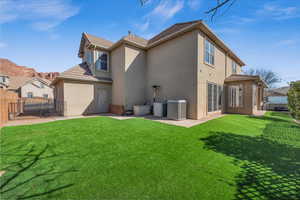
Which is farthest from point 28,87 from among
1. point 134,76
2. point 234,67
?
point 234,67

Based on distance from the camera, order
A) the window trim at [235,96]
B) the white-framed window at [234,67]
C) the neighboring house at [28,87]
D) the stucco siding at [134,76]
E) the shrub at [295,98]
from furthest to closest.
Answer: the neighboring house at [28,87] → the white-framed window at [234,67] → the window trim at [235,96] → the stucco siding at [134,76] → the shrub at [295,98]

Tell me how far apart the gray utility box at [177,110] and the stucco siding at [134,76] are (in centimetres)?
367

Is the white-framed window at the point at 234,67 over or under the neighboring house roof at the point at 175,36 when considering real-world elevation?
under

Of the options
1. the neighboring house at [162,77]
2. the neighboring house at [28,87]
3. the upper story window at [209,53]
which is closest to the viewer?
the neighboring house at [162,77]

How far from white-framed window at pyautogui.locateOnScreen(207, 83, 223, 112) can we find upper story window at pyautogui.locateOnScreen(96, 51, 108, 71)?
30.8ft

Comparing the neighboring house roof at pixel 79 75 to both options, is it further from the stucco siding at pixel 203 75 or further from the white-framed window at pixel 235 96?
the white-framed window at pixel 235 96

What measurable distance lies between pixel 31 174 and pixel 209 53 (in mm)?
10948

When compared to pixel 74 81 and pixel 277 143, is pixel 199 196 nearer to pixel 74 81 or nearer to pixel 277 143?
pixel 277 143

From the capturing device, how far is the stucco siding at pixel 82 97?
9.45 meters

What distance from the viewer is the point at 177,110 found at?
7.57 metres

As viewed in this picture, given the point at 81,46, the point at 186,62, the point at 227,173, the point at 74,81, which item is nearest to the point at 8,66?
the point at 81,46

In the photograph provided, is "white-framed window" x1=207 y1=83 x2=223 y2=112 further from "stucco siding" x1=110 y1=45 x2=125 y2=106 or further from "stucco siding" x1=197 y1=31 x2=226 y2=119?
"stucco siding" x1=110 y1=45 x2=125 y2=106

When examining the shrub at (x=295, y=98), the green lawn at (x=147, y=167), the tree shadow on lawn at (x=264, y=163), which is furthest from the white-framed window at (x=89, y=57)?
the shrub at (x=295, y=98)

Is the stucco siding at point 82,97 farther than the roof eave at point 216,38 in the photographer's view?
Yes
